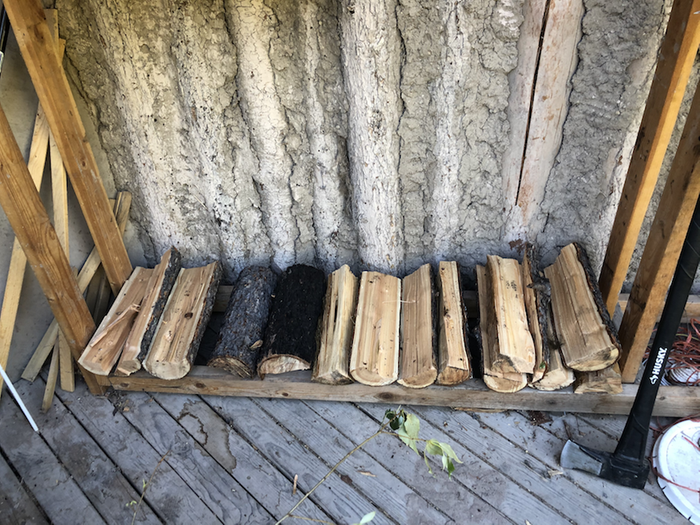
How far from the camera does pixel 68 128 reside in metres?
2.33

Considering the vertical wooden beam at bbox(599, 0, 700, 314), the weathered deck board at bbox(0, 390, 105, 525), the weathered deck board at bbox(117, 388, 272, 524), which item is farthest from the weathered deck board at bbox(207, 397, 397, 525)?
the vertical wooden beam at bbox(599, 0, 700, 314)

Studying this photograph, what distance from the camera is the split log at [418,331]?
7.41 feet

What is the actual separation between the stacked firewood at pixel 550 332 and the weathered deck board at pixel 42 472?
191 cm

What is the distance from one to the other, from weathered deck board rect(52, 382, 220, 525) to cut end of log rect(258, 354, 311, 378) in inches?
23.8

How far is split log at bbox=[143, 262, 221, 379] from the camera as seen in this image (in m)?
2.41

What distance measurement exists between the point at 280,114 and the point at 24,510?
2.15m

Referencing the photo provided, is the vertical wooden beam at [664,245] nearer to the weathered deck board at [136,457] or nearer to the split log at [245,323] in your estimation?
the split log at [245,323]

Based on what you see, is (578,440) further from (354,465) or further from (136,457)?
(136,457)

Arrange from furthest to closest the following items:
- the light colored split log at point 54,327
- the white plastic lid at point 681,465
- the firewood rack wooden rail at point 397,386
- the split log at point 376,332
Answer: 1. the light colored split log at point 54,327
2. the split log at point 376,332
3. the white plastic lid at point 681,465
4. the firewood rack wooden rail at point 397,386

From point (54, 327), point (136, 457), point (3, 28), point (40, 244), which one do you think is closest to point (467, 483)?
point (136, 457)

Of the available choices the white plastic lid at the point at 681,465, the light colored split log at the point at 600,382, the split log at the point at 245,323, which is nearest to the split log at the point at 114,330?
the split log at the point at 245,323

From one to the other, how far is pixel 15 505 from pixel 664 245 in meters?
2.95

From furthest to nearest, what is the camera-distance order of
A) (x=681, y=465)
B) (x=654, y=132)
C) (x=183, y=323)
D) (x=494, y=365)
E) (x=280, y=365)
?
(x=183, y=323) < (x=280, y=365) < (x=494, y=365) < (x=681, y=465) < (x=654, y=132)

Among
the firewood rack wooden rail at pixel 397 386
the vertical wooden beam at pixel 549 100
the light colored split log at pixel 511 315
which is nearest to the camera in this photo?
the firewood rack wooden rail at pixel 397 386
